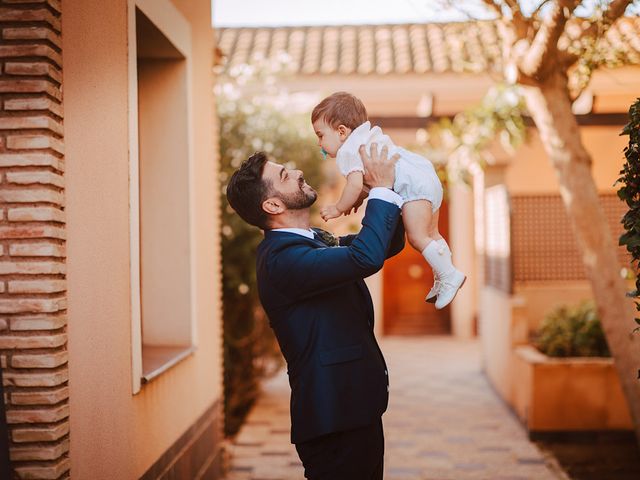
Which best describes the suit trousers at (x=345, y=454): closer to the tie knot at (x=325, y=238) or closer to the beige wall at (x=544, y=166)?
the tie knot at (x=325, y=238)

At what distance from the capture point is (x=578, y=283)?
891 centimetres

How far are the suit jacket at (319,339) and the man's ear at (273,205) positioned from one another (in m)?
0.09

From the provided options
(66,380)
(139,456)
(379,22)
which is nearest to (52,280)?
(66,380)

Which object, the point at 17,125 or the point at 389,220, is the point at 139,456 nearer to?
the point at 17,125

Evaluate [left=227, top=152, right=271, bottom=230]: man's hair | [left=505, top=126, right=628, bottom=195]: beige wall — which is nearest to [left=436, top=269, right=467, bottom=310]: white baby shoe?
[left=227, top=152, right=271, bottom=230]: man's hair

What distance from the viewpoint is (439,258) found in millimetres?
3006

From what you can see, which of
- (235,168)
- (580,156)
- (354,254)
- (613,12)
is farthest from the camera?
(235,168)

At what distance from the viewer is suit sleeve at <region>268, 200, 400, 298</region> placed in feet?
8.87

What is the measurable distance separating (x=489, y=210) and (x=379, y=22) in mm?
5964

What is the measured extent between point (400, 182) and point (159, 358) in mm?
2379

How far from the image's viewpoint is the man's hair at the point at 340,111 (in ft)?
9.95

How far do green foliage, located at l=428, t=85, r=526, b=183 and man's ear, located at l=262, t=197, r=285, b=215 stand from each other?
4.70 meters

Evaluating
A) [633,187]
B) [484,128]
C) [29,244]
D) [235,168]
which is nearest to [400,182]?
[633,187]

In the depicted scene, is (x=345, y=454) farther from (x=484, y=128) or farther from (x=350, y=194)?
(x=484, y=128)
